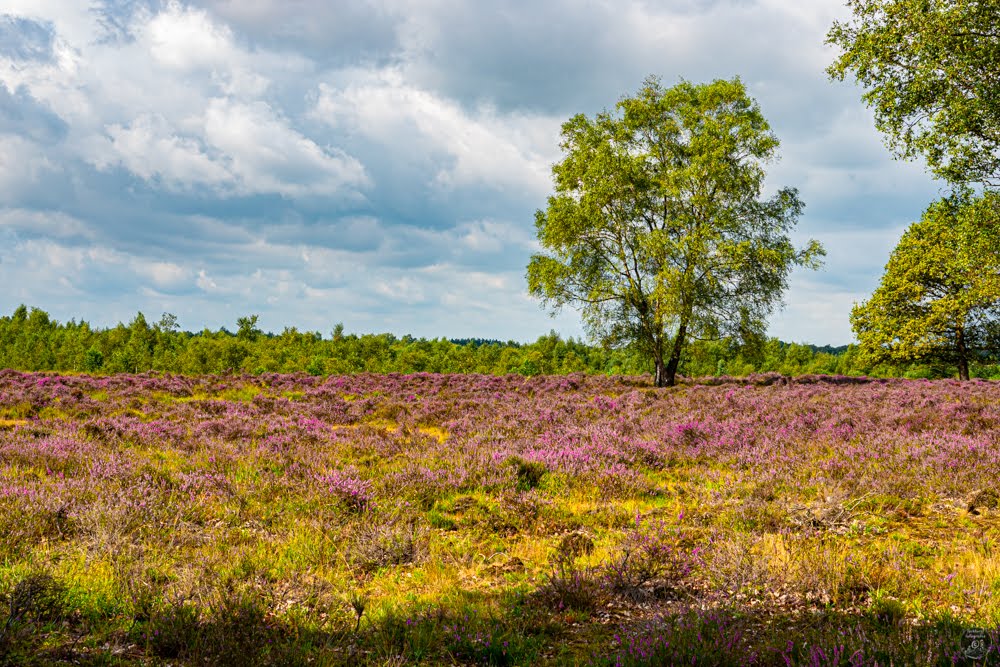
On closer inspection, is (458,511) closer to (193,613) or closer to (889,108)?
(193,613)

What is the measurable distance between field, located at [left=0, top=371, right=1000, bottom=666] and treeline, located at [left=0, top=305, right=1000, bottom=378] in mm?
19076

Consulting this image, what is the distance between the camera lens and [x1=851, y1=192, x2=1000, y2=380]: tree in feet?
104

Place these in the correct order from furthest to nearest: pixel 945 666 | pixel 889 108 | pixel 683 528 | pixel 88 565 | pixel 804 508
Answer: pixel 889 108 < pixel 804 508 < pixel 683 528 < pixel 88 565 < pixel 945 666

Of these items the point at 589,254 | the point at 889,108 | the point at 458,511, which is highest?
the point at 889,108

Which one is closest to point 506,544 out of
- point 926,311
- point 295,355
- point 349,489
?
point 349,489

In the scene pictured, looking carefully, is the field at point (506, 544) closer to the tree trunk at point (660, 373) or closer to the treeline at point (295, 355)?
Answer: the tree trunk at point (660, 373)

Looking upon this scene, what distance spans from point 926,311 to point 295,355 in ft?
163

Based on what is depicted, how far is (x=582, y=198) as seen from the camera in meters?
27.0

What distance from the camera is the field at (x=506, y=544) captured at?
346cm

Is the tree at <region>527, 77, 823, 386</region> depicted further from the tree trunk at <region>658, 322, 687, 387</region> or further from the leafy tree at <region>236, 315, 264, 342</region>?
the leafy tree at <region>236, 315, 264, 342</region>

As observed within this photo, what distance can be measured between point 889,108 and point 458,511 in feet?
63.3

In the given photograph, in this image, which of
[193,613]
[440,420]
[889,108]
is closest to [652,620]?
[193,613]

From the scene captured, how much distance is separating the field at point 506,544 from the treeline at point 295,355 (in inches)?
751

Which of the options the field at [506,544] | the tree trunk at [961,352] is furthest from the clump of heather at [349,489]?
the tree trunk at [961,352]
